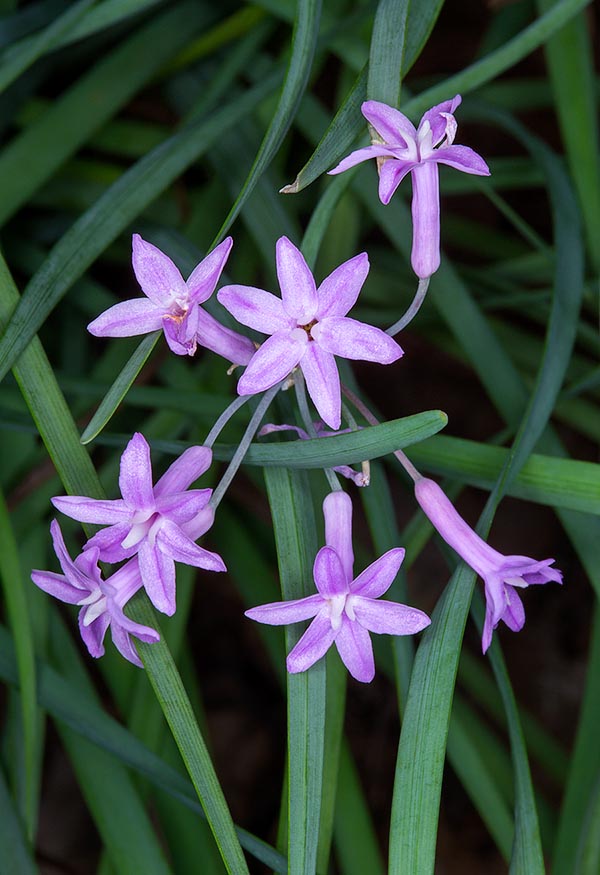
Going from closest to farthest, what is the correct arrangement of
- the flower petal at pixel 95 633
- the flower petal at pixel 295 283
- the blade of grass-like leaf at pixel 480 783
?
the flower petal at pixel 295 283 < the flower petal at pixel 95 633 < the blade of grass-like leaf at pixel 480 783

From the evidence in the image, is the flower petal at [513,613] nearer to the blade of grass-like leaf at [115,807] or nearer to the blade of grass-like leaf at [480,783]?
the blade of grass-like leaf at [480,783]

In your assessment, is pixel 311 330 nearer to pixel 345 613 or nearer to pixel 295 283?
pixel 295 283

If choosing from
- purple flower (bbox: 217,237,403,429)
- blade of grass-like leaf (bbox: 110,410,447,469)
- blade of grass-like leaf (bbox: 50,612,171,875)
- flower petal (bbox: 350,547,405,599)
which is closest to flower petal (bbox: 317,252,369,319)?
purple flower (bbox: 217,237,403,429)

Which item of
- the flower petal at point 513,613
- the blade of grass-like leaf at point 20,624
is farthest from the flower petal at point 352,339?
the blade of grass-like leaf at point 20,624

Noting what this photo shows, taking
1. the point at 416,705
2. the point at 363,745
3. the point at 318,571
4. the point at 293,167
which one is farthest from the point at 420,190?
the point at 363,745

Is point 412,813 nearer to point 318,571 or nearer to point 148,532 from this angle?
point 318,571

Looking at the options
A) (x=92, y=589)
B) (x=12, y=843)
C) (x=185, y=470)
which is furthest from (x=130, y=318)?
(x=12, y=843)

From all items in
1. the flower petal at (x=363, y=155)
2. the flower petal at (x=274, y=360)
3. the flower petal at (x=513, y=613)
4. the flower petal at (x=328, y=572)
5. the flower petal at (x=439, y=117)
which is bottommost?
the flower petal at (x=328, y=572)

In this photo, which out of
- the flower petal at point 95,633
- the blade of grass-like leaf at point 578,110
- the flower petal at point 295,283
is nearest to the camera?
the flower petal at point 295,283
